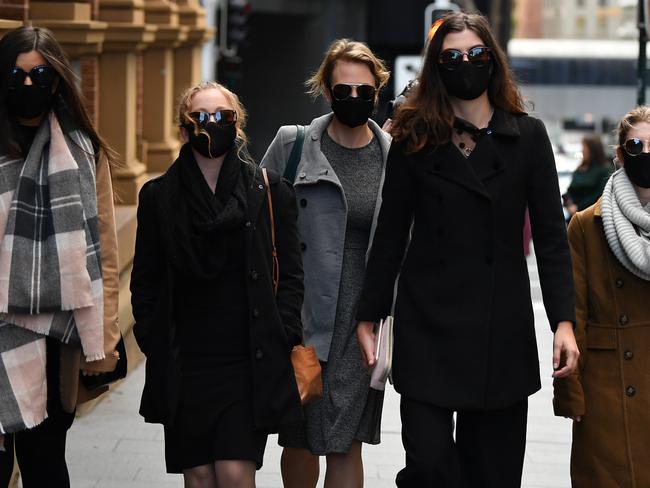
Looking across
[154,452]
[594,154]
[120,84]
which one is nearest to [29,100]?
[154,452]

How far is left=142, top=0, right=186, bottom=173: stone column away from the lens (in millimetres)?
13945

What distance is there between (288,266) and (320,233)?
0.48 meters

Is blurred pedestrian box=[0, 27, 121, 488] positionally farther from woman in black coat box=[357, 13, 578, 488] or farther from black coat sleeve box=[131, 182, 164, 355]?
woman in black coat box=[357, 13, 578, 488]

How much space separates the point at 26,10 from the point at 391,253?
380cm

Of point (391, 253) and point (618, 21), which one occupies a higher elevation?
point (391, 253)

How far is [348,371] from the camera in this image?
559 centimetres

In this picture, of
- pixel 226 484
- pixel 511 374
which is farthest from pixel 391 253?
pixel 226 484

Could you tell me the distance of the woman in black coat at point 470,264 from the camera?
478 centimetres

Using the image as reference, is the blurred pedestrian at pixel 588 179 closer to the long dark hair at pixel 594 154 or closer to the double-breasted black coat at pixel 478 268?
the long dark hair at pixel 594 154

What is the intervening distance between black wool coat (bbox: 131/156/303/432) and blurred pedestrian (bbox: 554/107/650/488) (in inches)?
37.6

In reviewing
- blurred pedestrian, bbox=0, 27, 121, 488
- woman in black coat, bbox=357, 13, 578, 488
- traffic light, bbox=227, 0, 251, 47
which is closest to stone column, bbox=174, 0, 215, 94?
traffic light, bbox=227, 0, 251, 47

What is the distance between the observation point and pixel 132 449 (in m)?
7.82

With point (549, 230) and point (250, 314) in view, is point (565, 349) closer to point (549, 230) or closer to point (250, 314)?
point (549, 230)

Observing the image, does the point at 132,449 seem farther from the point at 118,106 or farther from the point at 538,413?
the point at 118,106
